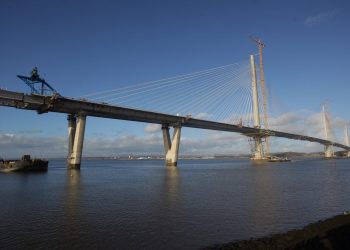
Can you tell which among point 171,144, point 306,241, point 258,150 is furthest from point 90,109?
point 258,150

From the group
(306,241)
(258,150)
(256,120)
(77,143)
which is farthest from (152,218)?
(258,150)

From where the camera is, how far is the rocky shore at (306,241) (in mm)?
13031

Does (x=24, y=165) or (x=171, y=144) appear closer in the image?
(x=24, y=165)

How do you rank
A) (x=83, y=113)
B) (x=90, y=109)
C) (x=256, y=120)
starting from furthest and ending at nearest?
(x=256, y=120) < (x=90, y=109) < (x=83, y=113)

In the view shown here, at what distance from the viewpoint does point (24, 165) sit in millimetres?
76125

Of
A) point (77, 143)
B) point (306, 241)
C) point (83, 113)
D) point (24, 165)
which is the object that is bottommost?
point (306, 241)

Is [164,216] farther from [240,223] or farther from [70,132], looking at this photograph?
[70,132]

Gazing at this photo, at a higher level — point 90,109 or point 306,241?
point 90,109

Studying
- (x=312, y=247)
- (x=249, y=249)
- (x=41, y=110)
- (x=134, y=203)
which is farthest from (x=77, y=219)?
Result: (x=41, y=110)

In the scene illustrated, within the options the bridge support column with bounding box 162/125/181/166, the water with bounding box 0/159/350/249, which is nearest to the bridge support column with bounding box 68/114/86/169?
the bridge support column with bounding box 162/125/181/166

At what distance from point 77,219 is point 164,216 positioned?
546cm

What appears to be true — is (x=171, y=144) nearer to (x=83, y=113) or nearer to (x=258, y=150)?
(x=83, y=113)

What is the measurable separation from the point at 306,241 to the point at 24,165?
7432 cm

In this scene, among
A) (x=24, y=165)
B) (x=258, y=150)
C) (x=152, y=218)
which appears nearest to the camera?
(x=152, y=218)
